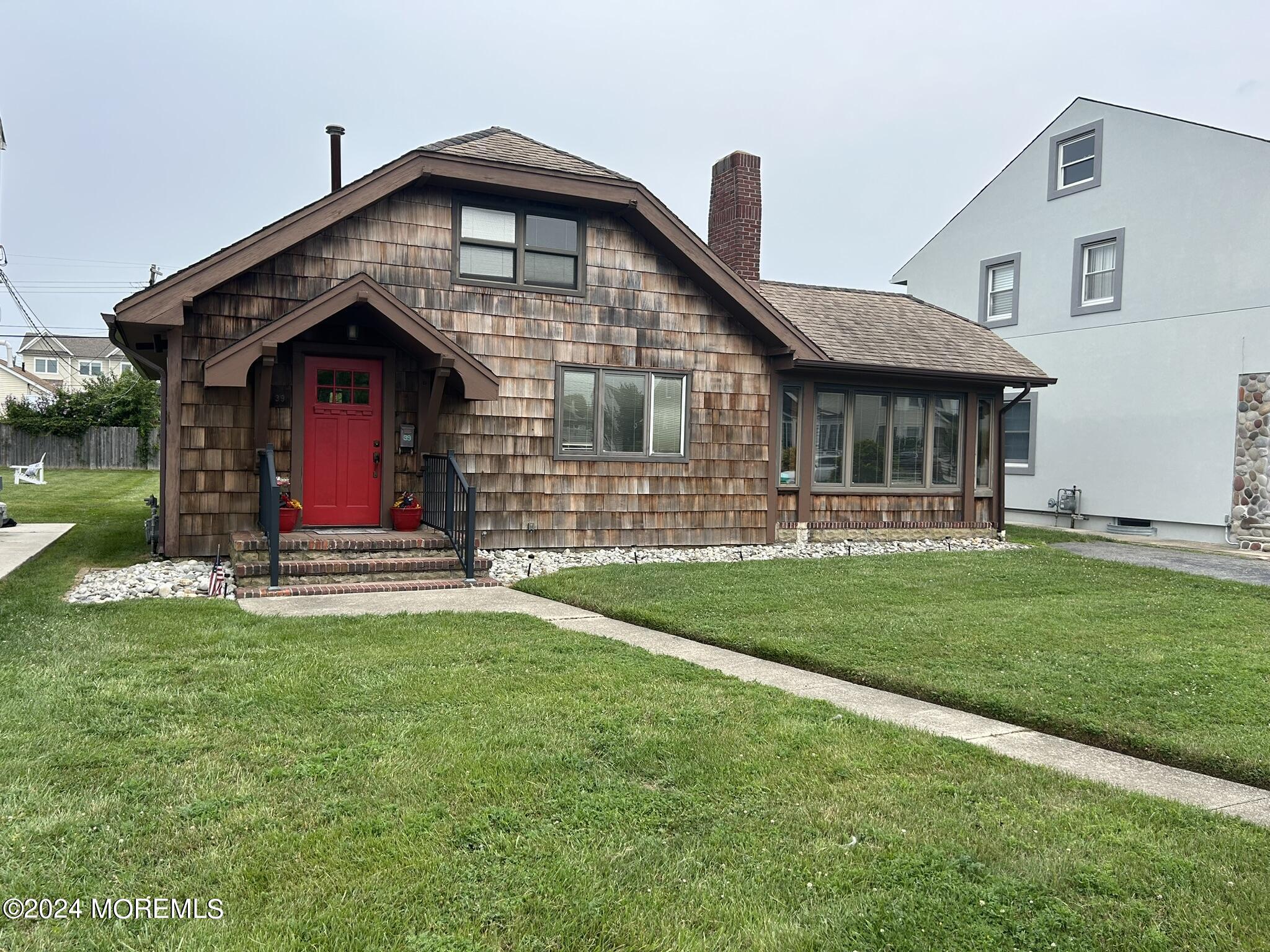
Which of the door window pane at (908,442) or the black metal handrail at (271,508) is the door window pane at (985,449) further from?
the black metal handrail at (271,508)

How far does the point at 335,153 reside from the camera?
466 inches

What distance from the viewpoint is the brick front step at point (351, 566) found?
9102 mm

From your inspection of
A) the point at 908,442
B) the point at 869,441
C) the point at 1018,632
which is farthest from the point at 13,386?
the point at 1018,632

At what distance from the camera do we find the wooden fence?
2991 centimetres

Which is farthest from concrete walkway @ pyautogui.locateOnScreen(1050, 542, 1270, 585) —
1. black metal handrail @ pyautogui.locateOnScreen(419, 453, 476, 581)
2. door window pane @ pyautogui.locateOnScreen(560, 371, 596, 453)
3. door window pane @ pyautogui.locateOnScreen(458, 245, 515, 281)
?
door window pane @ pyautogui.locateOnScreen(458, 245, 515, 281)

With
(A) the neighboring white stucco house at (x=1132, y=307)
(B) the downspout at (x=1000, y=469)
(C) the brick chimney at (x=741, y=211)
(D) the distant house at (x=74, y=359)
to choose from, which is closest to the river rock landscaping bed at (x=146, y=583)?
(C) the brick chimney at (x=741, y=211)

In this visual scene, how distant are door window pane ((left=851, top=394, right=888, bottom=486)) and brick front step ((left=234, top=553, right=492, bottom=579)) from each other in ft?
21.9

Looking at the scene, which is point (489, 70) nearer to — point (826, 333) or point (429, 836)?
point (826, 333)

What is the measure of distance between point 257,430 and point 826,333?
8418mm

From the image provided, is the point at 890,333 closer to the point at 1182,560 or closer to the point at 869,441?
the point at 869,441

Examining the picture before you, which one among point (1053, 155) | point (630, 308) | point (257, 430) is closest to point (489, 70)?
point (1053, 155)

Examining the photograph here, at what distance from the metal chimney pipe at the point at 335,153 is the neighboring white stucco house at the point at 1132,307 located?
1439cm

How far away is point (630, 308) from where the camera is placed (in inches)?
488

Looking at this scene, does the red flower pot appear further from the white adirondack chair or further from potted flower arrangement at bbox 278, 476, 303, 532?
the white adirondack chair
